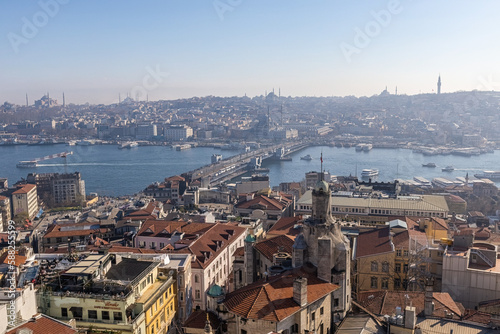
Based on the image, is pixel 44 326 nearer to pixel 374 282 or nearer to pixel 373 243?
pixel 374 282

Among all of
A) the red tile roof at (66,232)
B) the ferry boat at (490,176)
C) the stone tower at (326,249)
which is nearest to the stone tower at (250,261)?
the stone tower at (326,249)

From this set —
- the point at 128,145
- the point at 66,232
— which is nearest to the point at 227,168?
the point at 66,232

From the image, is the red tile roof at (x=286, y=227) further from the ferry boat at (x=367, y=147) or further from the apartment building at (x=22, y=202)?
the ferry boat at (x=367, y=147)

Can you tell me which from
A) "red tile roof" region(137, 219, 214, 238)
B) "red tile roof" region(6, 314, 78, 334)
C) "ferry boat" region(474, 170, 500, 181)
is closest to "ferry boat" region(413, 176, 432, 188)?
"ferry boat" region(474, 170, 500, 181)

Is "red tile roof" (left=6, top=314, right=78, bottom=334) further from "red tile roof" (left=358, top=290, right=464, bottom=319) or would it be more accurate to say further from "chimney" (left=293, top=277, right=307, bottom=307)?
"red tile roof" (left=358, top=290, right=464, bottom=319)

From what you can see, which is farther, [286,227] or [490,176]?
[490,176]

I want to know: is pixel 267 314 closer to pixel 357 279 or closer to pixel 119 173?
pixel 357 279

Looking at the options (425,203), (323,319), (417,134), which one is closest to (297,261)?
(323,319)
